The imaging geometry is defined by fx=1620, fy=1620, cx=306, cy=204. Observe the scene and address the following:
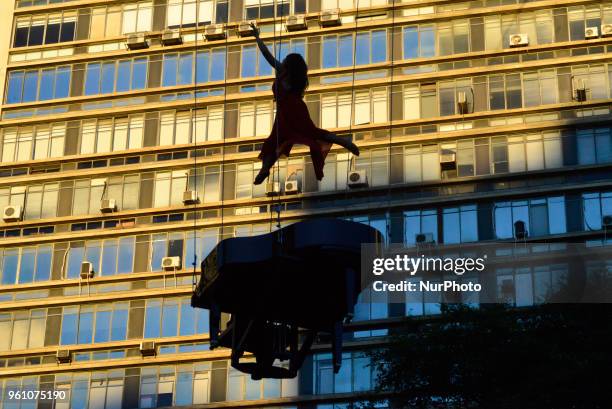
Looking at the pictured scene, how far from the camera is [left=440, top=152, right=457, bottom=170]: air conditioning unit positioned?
6391 centimetres

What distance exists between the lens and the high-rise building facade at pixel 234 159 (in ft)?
206

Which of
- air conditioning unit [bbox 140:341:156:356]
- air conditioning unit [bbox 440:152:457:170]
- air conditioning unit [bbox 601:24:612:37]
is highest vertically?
air conditioning unit [bbox 601:24:612:37]

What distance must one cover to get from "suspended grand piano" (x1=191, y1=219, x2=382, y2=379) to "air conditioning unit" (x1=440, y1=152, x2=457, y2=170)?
28333 mm

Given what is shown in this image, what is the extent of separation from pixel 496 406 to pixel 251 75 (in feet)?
85.4

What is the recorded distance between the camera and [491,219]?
2462 inches

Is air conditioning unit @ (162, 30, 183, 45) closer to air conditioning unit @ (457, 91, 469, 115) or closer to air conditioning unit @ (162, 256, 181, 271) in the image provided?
air conditioning unit @ (162, 256, 181, 271)

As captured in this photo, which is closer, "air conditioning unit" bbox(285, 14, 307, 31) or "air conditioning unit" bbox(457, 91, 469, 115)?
"air conditioning unit" bbox(457, 91, 469, 115)

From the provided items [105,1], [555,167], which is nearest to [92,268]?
[105,1]

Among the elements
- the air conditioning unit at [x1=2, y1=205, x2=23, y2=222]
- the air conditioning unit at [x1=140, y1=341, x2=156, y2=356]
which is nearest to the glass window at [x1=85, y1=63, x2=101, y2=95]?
the air conditioning unit at [x1=2, y1=205, x2=23, y2=222]

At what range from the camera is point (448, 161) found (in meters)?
63.9

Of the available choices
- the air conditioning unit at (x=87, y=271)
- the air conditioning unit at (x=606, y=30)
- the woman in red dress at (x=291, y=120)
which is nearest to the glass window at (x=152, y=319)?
the air conditioning unit at (x=87, y=271)

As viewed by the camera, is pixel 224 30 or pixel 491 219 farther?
pixel 224 30

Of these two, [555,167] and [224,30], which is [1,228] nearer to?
[224,30]

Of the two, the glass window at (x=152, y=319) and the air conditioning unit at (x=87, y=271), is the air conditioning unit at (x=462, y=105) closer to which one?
the glass window at (x=152, y=319)
